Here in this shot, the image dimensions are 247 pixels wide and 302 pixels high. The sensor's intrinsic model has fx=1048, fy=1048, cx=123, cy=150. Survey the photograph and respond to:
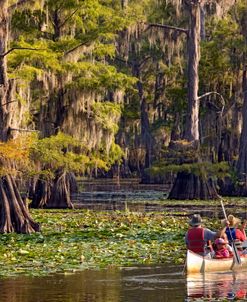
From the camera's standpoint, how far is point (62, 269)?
65.9ft

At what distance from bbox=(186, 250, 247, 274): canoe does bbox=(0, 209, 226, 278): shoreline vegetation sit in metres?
1.07

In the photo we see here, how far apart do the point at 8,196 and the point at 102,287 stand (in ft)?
36.5

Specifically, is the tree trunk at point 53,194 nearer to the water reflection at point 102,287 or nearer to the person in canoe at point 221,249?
the person in canoe at point 221,249

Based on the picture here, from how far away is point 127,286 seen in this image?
1788 cm

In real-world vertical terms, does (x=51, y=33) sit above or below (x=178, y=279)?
above

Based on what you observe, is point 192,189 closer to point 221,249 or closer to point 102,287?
point 221,249

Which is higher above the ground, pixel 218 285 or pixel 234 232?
pixel 234 232

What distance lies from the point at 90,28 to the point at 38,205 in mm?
7438

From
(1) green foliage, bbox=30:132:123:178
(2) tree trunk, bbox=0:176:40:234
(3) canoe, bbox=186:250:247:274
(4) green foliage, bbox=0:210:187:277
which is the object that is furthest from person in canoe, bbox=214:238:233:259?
(1) green foliage, bbox=30:132:123:178

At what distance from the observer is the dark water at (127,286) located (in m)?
16.5

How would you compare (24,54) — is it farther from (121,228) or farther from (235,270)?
(235,270)

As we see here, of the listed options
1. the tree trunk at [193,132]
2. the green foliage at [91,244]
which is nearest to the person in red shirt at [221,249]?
the green foliage at [91,244]

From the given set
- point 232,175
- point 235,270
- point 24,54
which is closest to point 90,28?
point 24,54

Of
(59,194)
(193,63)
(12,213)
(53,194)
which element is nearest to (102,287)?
(12,213)
